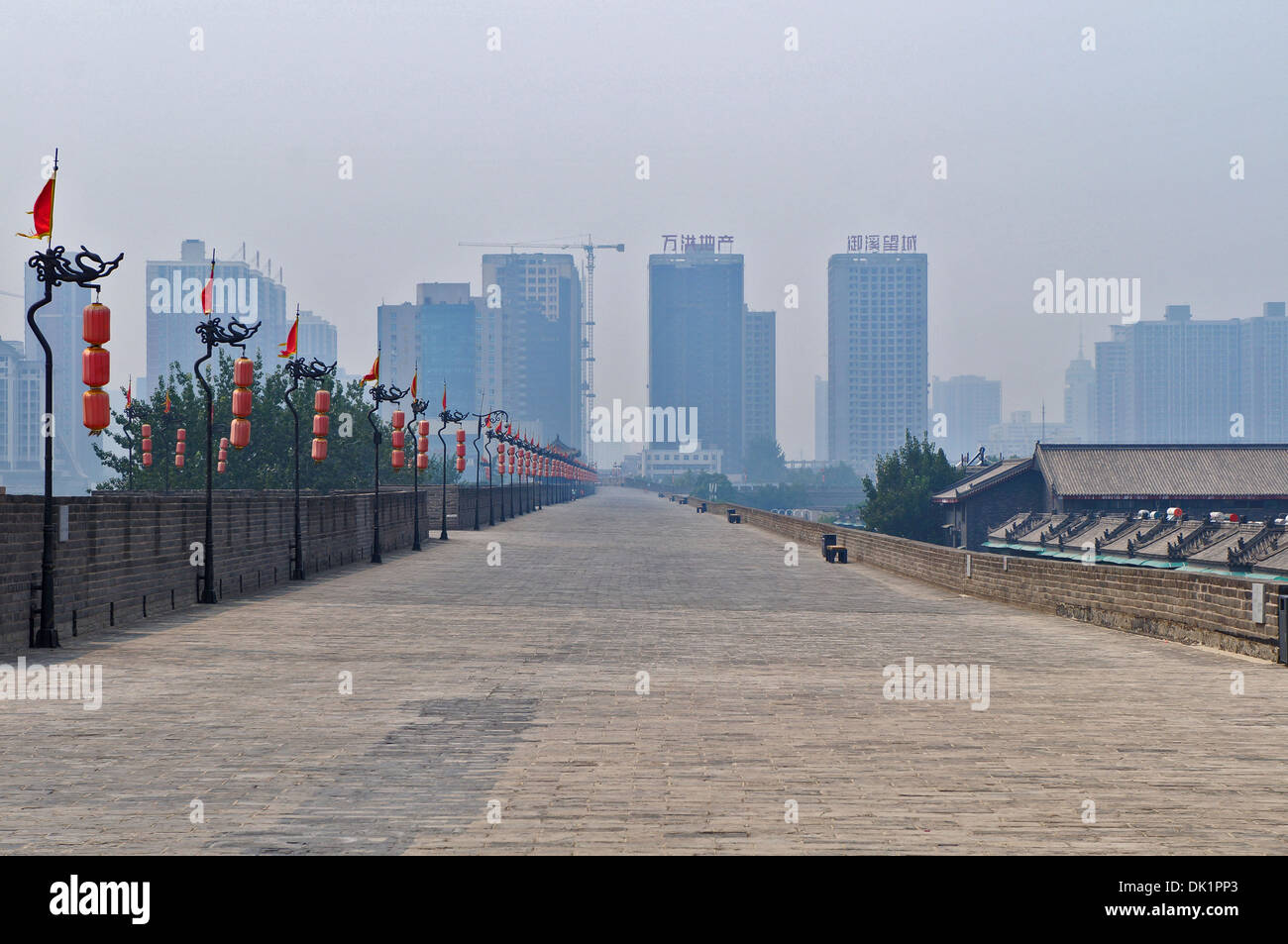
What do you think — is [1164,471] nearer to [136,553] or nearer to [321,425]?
[321,425]

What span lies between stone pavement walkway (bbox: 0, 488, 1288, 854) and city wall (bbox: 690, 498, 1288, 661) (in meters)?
0.53

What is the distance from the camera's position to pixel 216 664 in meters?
15.0

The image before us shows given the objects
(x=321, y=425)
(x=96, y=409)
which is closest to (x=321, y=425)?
(x=321, y=425)

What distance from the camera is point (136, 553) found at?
A: 66.1ft

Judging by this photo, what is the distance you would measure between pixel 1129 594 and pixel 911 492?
83.1 meters

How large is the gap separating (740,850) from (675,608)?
16986 millimetres

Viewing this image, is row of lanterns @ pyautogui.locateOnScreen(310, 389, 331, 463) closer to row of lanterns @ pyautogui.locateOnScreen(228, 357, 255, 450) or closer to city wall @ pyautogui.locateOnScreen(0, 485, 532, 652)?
city wall @ pyautogui.locateOnScreen(0, 485, 532, 652)

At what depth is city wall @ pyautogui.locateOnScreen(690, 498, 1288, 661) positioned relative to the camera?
53.9ft

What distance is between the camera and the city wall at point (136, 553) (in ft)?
53.0

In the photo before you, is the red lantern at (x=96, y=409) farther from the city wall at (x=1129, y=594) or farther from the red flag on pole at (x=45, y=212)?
the city wall at (x=1129, y=594)

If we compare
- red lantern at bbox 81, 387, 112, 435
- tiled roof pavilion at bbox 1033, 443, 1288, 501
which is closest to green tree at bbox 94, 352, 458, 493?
tiled roof pavilion at bbox 1033, 443, 1288, 501

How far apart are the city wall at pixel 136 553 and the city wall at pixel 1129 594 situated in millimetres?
16518

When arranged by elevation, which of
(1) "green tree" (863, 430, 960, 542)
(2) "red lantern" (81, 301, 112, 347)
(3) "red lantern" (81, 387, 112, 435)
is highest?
(2) "red lantern" (81, 301, 112, 347)

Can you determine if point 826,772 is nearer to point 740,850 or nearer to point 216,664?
point 740,850
